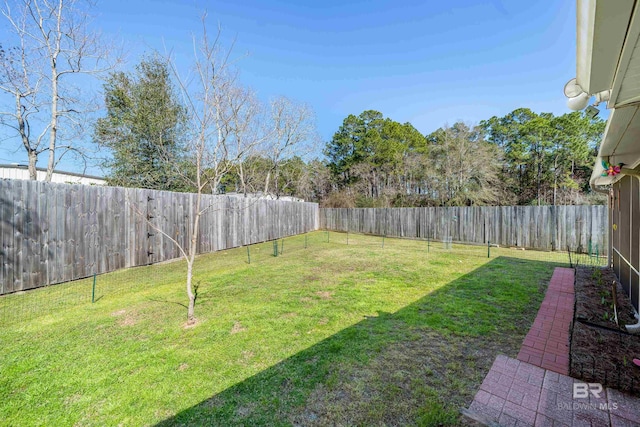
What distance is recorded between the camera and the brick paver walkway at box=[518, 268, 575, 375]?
2.42m

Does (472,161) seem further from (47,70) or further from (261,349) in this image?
(47,70)

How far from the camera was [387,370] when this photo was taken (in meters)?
2.34

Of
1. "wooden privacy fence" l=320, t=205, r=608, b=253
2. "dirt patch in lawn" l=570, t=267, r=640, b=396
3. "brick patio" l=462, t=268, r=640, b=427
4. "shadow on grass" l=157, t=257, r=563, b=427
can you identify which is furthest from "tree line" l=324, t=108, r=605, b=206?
"brick patio" l=462, t=268, r=640, b=427

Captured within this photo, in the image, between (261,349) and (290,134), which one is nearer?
(261,349)

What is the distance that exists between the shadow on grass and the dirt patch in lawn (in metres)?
0.49

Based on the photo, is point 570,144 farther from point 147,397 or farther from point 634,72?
point 147,397

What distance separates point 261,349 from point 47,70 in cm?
953

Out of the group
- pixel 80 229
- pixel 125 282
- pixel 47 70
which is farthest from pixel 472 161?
pixel 47 70

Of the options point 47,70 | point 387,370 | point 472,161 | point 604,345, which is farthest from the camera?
point 472,161

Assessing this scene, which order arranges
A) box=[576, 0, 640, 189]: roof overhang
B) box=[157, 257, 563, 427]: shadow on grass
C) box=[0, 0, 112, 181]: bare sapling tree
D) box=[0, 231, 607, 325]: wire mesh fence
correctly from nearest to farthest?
1. box=[576, 0, 640, 189]: roof overhang
2. box=[157, 257, 563, 427]: shadow on grass
3. box=[0, 231, 607, 325]: wire mesh fence
4. box=[0, 0, 112, 181]: bare sapling tree

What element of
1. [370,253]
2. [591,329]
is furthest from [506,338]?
[370,253]

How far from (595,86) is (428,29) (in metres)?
9.25

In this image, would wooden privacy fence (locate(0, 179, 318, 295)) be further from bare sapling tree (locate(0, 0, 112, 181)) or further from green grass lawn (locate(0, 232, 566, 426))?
bare sapling tree (locate(0, 0, 112, 181))

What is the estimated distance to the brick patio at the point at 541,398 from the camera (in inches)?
67.9
